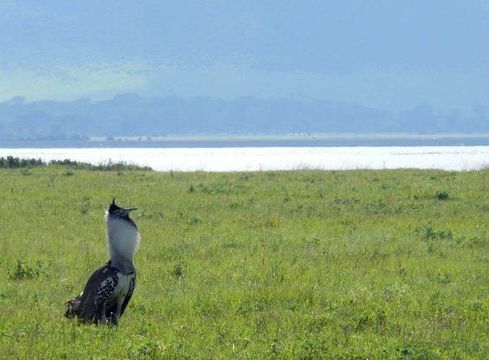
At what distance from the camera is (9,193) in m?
31.0

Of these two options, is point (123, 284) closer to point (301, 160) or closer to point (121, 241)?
point (121, 241)

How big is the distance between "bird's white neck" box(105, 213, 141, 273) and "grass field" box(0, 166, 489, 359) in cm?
90

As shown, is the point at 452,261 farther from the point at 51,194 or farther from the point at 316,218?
the point at 51,194

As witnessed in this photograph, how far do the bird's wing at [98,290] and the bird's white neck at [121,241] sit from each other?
13 centimetres

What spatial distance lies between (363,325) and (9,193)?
21.3 meters

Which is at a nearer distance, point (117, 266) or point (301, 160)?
point (117, 266)

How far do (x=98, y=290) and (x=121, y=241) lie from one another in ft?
2.05

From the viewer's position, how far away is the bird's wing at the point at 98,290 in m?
10.6

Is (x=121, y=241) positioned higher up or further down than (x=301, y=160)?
further down

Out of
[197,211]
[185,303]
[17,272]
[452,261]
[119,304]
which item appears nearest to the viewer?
[119,304]

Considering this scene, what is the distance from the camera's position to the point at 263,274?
15.4m

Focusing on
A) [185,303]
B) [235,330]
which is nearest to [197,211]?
[185,303]

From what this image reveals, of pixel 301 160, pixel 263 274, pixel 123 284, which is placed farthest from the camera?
pixel 301 160

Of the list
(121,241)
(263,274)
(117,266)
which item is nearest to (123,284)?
(117,266)
